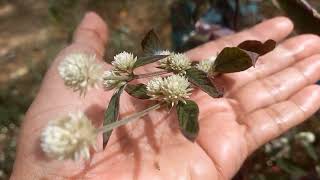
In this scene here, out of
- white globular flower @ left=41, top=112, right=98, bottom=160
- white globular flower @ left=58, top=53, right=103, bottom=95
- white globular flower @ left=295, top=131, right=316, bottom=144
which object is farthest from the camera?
white globular flower @ left=295, top=131, right=316, bottom=144

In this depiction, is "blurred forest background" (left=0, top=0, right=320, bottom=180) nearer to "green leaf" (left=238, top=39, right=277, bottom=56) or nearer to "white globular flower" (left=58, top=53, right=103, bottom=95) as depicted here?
"green leaf" (left=238, top=39, right=277, bottom=56)

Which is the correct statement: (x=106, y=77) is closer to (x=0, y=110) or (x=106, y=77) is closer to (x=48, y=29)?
(x=0, y=110)

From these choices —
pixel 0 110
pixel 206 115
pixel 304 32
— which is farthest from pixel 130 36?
pixel 206 115

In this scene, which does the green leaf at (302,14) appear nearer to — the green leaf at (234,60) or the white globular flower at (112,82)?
the green leaf at (234,60)

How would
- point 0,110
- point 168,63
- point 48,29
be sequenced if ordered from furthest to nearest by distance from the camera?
1. point 48,29
2. point 0,110
3. point 168,63

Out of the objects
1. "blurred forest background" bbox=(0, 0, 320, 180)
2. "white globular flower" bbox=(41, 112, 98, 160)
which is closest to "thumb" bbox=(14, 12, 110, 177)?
"white globular flower" bbox=(41, 112, 98, 160)

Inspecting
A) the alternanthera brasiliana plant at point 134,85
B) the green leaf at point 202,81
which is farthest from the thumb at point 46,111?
the green leaf at point 202,81

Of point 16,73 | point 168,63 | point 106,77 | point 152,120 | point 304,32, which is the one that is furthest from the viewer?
point 16,73
